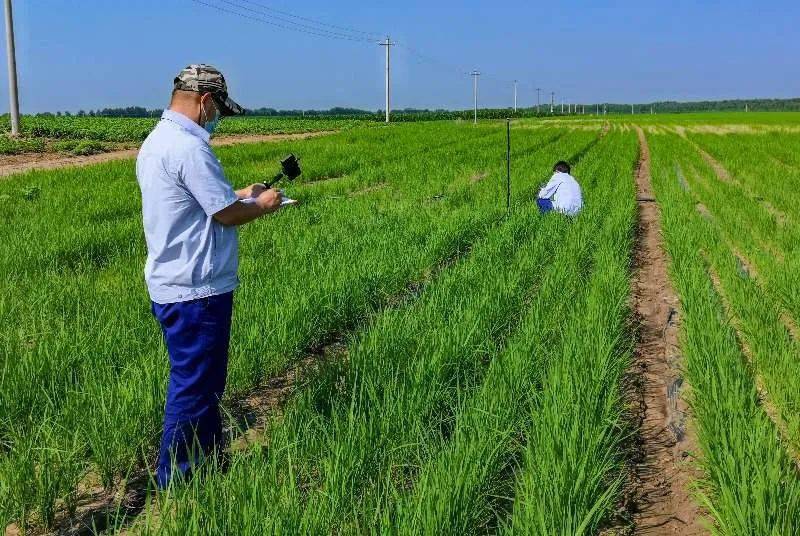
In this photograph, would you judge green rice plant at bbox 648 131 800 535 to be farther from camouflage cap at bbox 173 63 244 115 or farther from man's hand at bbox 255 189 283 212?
camouflage cap at bbox 173 63 244 115

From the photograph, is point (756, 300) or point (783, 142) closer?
point (756, 300)

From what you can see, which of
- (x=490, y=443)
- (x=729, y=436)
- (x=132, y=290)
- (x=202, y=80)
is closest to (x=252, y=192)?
(x=202, y=80)

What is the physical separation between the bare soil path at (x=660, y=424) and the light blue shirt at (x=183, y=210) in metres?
1.78

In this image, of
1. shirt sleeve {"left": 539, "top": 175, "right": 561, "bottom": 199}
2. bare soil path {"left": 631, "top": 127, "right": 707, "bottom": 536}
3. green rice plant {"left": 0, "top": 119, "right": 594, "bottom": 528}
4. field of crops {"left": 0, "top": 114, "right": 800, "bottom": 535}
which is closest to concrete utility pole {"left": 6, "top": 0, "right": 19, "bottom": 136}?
green rice plant {"left": 0, "top": 119, "right": 594, "bottom": 528}

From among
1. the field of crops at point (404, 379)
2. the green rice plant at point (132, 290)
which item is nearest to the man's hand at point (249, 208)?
the field of crops at point (404, 379)

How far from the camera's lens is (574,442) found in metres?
2.31

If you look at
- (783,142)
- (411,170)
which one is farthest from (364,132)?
(783,142)

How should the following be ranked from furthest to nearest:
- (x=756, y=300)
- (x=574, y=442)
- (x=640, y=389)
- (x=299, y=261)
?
(x=299, y=261), (x=756, y=300), (x=640, y=389), (x=574, y=442)

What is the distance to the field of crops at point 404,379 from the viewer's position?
2074 mm

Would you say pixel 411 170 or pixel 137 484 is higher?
pixel 411 170

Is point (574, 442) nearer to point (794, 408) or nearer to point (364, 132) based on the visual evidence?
point (794, 408)

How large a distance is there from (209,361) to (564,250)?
13.3 ft

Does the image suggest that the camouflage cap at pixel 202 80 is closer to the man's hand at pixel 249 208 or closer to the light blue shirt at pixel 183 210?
the light blue shirt at pixel 183 210

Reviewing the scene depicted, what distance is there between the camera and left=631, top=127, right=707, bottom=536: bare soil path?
2.50 metres
